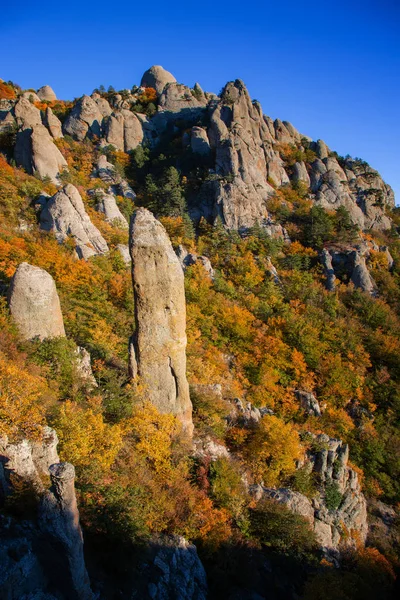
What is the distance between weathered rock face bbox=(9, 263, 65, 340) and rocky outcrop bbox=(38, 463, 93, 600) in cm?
1168

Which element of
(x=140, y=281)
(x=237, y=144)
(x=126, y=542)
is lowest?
(x=126, y=542)

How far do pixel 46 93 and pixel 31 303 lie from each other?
72260 mm

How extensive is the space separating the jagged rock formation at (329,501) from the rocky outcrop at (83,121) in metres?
59.5

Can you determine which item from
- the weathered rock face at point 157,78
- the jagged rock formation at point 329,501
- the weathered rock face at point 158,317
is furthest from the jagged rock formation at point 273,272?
the weathered rock face at point 157,78

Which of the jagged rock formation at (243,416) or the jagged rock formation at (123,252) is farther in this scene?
the jagged rock formation at (123,252)

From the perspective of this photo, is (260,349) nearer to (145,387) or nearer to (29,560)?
(145,387)

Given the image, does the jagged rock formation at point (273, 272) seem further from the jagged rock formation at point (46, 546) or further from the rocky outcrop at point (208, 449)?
the jagged rock formation at point (46, 546)

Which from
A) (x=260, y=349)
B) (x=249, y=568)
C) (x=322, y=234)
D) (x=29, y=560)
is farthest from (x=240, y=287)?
(x=29, y=560)

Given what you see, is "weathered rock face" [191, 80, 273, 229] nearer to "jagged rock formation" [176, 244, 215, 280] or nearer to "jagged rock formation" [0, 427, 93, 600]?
"jagged rock formation" [176, 244, 215, 280]

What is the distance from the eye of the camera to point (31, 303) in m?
17.8

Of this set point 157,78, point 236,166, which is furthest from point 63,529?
point 157,78

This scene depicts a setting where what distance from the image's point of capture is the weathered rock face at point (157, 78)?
231 feet

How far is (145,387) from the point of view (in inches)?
629

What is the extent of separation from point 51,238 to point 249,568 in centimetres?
3273
